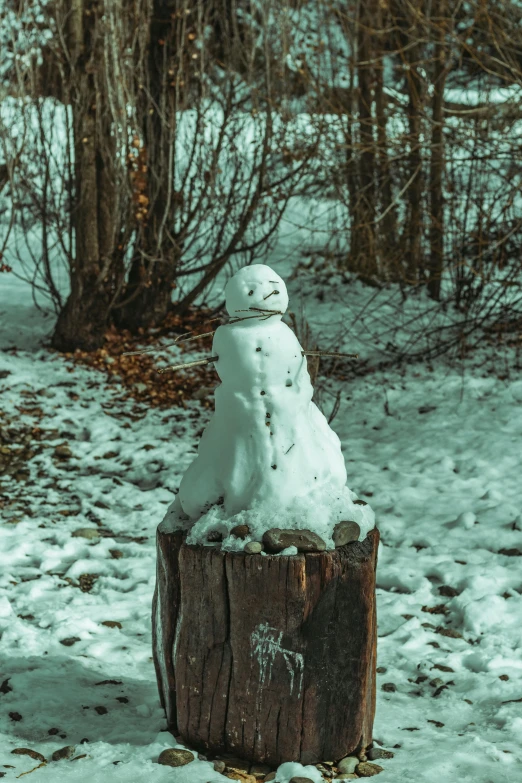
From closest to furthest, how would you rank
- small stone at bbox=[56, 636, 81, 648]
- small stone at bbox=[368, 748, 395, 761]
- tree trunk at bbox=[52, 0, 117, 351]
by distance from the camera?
small stone at bbox=[368, 748, 395, 761], small stone at bbox=[56, 636, 81, 648], tree trunk at bbox=[52, 0, 117, 351]

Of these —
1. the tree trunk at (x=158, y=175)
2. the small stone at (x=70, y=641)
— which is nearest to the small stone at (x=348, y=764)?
the small stone at (x=70, y=641)

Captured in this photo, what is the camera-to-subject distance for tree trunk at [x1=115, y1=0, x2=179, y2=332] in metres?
7.28

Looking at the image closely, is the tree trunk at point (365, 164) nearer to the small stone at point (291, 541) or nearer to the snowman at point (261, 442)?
the snowman at point (261, 442)

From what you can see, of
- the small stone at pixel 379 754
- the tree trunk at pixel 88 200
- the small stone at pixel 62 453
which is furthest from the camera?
the tree trunk at pixel 88 200

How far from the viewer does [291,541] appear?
254 centimetres

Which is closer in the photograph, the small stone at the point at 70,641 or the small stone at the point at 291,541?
the small stone at the point at 291,541

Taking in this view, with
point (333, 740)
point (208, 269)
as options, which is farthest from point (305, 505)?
point (208, 269)

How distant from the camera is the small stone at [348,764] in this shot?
8.72ft

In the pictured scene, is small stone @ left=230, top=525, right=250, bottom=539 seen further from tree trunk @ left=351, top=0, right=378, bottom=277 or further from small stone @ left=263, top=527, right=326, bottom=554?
tree trunk @ left=351, top=0, right=378, bottom=277

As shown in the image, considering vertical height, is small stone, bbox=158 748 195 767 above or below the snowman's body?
below

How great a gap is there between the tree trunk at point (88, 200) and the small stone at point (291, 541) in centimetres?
522

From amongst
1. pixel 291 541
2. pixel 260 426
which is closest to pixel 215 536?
pixel 291 541

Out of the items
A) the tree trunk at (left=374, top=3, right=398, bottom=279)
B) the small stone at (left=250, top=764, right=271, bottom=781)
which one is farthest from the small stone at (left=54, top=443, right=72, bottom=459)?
the tree trunk at (left=374, top=3, right=398, bottom=279)

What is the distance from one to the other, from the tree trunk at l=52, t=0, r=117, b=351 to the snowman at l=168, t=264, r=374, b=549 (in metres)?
4.89
